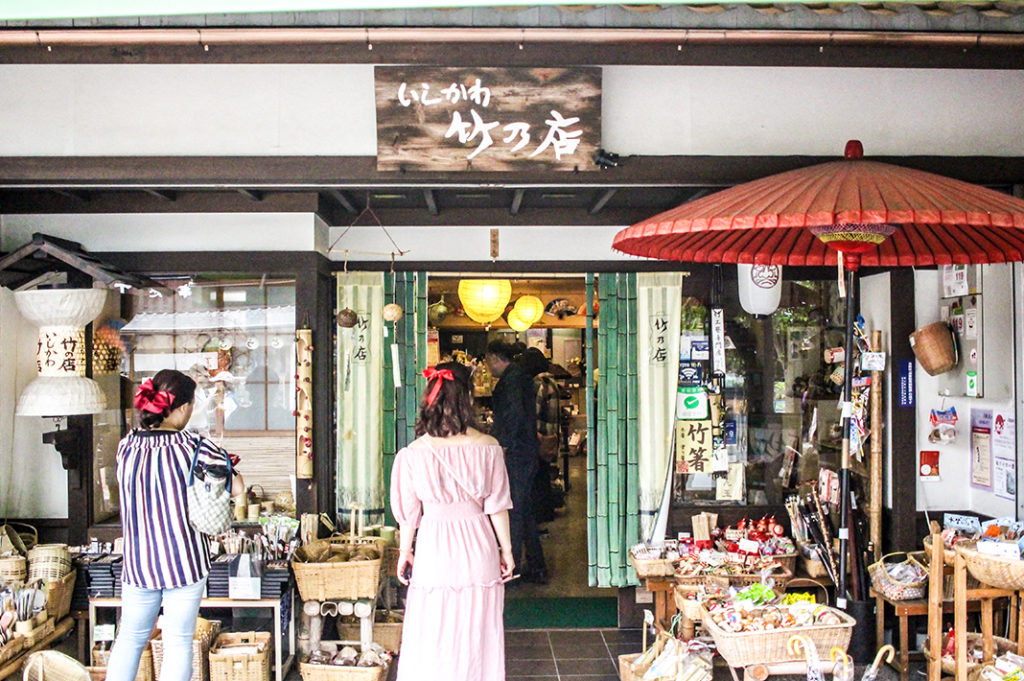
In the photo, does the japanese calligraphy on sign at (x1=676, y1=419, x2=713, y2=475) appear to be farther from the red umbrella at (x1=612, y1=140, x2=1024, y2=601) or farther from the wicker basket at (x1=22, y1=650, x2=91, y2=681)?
the wicker basket at (x1=22, y1=650, x2=91, y2=681)

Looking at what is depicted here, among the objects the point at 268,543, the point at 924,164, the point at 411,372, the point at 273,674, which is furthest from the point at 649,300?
the point at 273,674

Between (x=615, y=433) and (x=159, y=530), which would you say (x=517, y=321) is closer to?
(x=615, y=433)

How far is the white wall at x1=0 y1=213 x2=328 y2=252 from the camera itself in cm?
682

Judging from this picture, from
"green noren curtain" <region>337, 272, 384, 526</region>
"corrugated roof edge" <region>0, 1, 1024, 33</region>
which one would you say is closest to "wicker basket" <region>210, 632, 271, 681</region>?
"green noren curtain" <region>337, 272, 384, 526</region>

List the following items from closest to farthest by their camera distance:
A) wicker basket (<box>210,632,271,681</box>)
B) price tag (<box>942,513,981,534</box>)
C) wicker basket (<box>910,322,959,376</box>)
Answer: wicker basket (<box>210,632,271,681</box>) → price tag (<box>942,513,981,534</box>) → wicker basket (<box>910,322,959,376</box>)

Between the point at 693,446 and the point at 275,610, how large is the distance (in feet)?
12.3

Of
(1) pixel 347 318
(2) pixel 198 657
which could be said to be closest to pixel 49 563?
(2) pixel 198 657

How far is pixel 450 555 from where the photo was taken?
4.95 meters

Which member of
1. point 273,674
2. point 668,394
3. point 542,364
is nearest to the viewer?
point 273,674

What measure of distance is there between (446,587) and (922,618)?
389 cm

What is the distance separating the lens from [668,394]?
746cm

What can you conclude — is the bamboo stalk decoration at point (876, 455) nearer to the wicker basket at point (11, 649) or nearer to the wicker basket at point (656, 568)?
the wicker basket at point (656, 568)

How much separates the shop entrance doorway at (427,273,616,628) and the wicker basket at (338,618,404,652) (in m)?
1.23

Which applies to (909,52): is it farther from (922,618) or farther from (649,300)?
(922,618)
